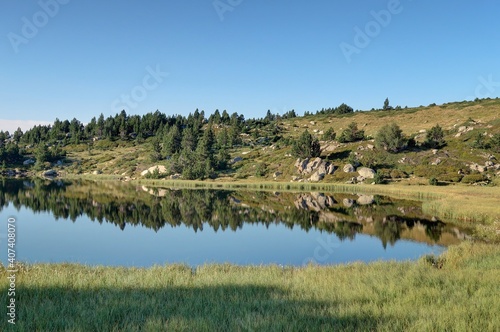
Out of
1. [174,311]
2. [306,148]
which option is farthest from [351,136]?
[174,311]

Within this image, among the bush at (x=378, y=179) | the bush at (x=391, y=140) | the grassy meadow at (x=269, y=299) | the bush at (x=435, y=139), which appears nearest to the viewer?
the grassy meadow at (x=269, y=299)

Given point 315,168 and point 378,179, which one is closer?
point 378,179

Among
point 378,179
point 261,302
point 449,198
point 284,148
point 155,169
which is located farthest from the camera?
point 284,148

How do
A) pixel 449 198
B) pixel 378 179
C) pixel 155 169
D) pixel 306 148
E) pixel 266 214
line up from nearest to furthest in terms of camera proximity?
pixel 266 214 < pixel 449 198 < pixel 378 179 < pixel 306 148 < pixel 155 169

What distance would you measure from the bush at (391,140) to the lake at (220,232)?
4714 cm

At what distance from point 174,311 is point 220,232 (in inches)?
989

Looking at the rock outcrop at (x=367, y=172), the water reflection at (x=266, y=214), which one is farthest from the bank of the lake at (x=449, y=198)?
the rock outcrop at (x=367, y=172)

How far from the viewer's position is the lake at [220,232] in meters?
24.5

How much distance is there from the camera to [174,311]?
8.70 metres

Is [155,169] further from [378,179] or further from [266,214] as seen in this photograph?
[266,214]

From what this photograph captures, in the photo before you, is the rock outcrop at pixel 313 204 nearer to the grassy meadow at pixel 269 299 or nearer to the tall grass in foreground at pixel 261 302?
the grassy meadow at pixel 269 299

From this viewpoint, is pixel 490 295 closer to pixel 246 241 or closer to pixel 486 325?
pixel 486 325

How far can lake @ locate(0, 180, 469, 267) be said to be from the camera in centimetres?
2451

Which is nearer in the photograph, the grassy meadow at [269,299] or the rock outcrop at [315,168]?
the grassy meadow at [269,299]
